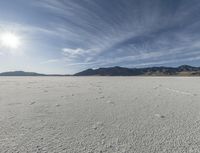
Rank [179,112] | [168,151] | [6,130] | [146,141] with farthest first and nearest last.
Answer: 1. [179,112]
2. [6,130]
3. [146,141]
4. [168,151]

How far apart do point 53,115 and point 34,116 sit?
43 centimetres

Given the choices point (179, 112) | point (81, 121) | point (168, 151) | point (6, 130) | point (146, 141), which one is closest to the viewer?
point (168, 151)

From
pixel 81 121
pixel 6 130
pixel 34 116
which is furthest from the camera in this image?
pixel 34 116

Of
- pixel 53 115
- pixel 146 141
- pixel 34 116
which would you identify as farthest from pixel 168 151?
pixel 34 116

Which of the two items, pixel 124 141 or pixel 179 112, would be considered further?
pixel 179 112

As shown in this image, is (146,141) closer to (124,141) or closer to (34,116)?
(124,141)

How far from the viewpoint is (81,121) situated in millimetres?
2848

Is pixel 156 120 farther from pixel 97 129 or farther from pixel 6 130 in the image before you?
pixel 6 130

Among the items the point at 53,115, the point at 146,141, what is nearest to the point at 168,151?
the point at 146,141

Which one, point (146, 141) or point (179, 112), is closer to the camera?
point (146, 141)

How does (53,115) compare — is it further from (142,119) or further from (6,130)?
(142,119)

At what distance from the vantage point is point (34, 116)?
3.13 meters

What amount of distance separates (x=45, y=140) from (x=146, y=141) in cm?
153

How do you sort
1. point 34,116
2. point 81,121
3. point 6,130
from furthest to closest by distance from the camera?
point 34,116
point 81,121
point 6,130
